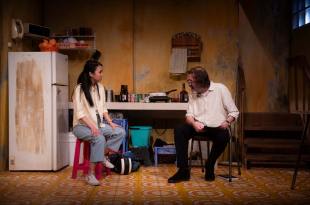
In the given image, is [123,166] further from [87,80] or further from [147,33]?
[147,33]

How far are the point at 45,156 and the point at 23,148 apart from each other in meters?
0.27

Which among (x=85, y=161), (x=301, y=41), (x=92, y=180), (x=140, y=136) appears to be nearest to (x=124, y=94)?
(x=140, y=136)

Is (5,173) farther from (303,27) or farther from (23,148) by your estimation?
(303,27)

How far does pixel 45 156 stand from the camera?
443cm

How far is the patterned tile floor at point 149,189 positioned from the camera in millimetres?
3184

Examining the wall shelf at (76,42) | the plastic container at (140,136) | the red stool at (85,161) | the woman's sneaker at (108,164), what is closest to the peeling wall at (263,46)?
the plastic container at (140,136)

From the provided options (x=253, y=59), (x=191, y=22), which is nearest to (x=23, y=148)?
(x=191, y=22)

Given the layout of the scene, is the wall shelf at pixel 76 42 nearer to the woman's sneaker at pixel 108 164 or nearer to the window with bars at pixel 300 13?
the woman's sneaker at pixel 108 164

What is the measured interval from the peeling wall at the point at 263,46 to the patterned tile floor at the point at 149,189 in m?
1.61

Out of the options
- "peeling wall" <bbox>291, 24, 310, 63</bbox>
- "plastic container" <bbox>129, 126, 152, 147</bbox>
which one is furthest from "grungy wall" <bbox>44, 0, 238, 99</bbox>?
"peeling wall" <bbox>291, 24, 310, 63</bbox>

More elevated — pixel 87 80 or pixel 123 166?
pixel 87 80

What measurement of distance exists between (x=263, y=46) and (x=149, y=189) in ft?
10.3

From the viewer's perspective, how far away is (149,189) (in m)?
3.59

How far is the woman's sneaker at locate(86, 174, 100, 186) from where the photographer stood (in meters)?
3.75
